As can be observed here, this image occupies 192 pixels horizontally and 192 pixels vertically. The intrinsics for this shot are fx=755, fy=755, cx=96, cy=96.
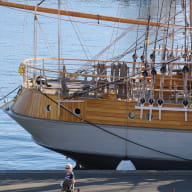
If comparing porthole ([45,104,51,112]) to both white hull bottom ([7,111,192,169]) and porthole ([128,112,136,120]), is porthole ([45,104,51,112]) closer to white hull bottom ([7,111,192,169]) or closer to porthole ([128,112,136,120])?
white hull bottom ([7,111,192,169])

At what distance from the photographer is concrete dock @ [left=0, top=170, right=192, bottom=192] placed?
65.2 feet

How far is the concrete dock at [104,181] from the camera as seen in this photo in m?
19.9

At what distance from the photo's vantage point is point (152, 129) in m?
23.3

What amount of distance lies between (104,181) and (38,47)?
39103 millimetres

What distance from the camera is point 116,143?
23578 mm

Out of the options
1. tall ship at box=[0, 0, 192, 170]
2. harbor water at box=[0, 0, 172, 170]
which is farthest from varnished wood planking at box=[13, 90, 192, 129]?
harbor water at box=[0, 0, 172, 170]

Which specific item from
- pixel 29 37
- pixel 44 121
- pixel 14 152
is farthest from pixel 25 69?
pixel 29 37

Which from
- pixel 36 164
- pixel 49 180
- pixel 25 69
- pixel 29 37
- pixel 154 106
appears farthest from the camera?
pixel 29 37

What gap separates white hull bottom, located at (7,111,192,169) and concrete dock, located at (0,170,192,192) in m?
2.16

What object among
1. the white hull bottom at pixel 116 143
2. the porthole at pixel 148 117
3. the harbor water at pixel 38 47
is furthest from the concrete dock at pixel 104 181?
the harbor water at pixel 38 47

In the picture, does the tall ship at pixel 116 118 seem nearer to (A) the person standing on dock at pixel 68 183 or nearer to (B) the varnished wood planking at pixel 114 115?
(B) the varnished wood planking at pixel 114 115

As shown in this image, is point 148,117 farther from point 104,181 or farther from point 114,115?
point 104,181

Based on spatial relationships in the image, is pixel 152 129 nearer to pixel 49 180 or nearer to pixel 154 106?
pixel 154 106

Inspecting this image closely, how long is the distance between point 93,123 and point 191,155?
3.27 meters
